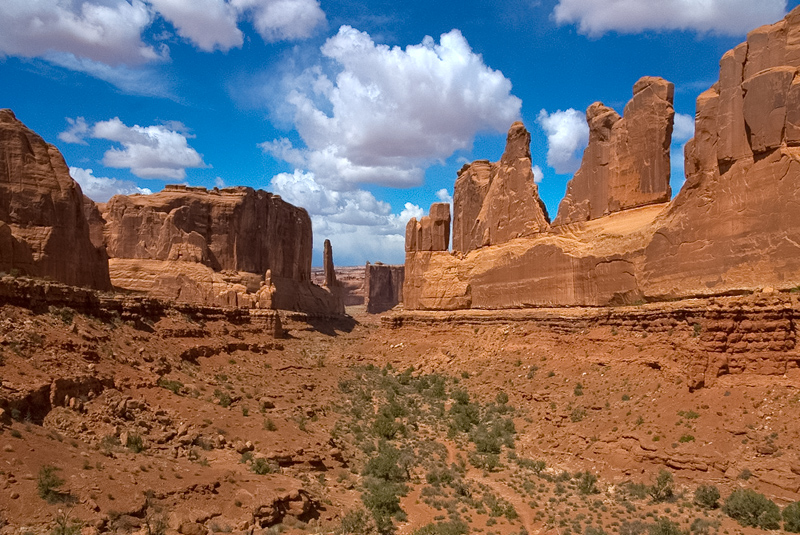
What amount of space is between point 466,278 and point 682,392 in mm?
19484

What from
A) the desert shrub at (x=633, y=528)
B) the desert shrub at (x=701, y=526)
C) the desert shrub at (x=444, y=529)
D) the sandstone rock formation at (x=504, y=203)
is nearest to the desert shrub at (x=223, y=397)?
the desert shrub at (x=444, y=529)

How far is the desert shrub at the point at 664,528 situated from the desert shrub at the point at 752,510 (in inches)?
51.0

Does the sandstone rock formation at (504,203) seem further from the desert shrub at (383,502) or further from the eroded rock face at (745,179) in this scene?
the desert shrub at (383,502)

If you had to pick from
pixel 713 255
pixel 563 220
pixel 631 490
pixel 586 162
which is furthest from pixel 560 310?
→ pixel 631 490

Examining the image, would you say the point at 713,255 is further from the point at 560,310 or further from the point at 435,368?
the point at 435,368

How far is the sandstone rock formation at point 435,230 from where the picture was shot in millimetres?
41188

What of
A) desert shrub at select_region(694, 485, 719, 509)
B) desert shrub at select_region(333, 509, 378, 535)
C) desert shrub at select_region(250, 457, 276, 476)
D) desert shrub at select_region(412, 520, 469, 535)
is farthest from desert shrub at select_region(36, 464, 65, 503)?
desert shrub at select_region(694, 485, 719, 509)

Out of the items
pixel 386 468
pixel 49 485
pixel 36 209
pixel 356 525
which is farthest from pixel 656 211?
pixel 36 209

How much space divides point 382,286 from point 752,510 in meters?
95.8

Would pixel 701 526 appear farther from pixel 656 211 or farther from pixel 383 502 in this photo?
pixel 656 211

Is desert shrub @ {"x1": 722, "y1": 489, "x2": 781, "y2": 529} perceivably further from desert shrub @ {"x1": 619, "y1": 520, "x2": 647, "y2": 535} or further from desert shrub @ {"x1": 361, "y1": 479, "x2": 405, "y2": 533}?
desert shrub @ {"x1": 361, "y1": 479, "x2": 405, "y2": 533}

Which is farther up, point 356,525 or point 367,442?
point 367,442

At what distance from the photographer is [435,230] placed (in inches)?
1624

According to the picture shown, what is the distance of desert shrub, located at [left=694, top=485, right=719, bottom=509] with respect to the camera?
1450cm
